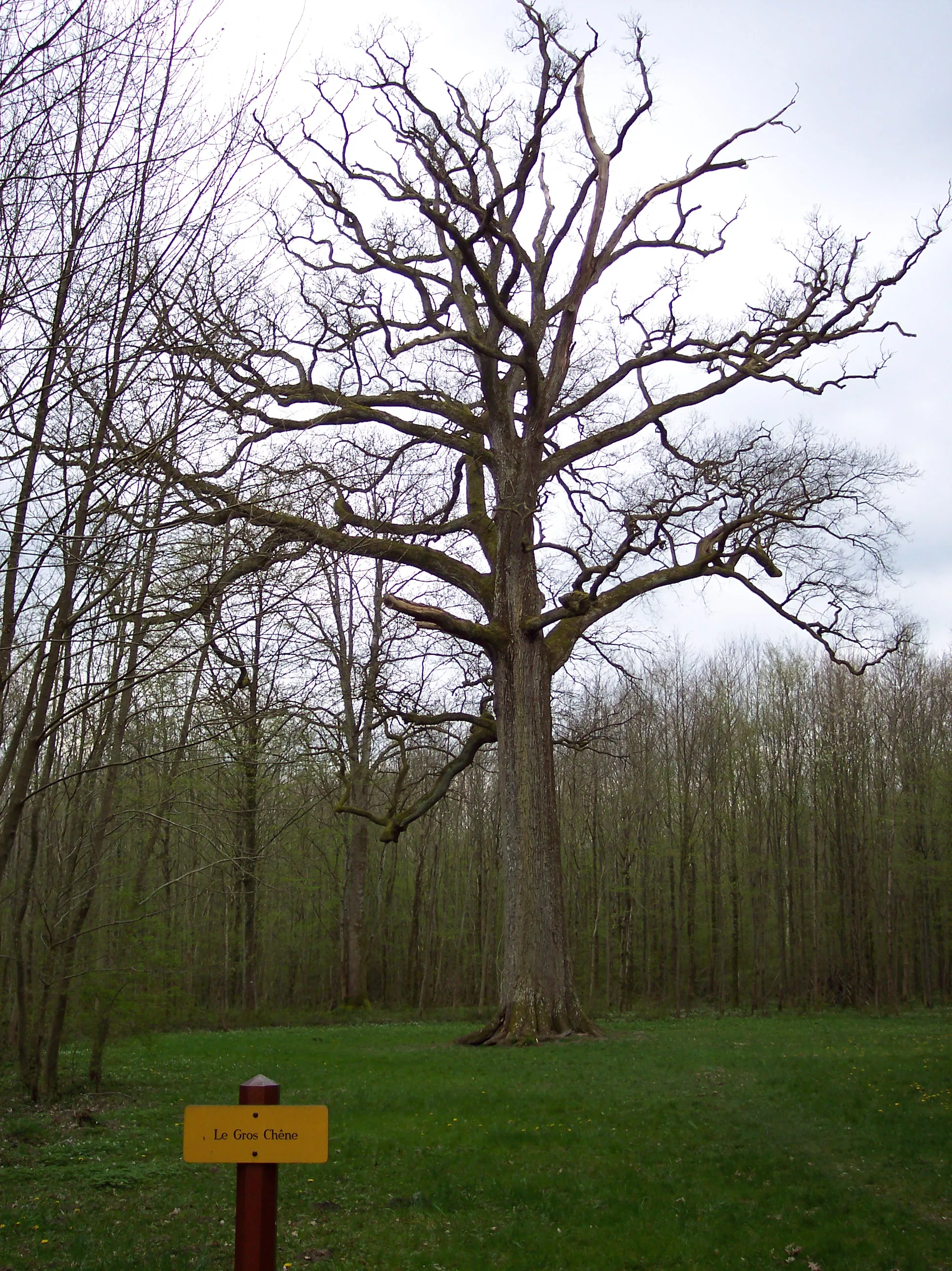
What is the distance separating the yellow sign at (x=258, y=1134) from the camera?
9.81 feet

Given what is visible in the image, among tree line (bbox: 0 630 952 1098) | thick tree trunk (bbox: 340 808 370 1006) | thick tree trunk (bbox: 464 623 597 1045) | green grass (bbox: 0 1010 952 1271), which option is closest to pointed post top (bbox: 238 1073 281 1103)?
green grass (bbox: 0 1010 952 1271)

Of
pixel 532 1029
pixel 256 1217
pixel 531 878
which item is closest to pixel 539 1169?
pixel 256 1217

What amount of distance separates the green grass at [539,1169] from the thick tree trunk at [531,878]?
119 cm

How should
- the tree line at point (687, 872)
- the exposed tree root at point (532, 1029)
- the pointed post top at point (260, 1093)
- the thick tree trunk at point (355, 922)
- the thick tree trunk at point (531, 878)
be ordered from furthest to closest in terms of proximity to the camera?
the tree line at point (687, 872) → the thick tree trunk at point (355, 922) → the thick tree trunk at point (531, 878) → the exposed tree root at point (532, 1029) → the pointed post top at point (260, 1093)

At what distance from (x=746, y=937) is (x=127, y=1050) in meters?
25.7

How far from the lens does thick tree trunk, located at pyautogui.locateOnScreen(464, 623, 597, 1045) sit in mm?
13852

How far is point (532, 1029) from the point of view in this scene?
1362 centimetres

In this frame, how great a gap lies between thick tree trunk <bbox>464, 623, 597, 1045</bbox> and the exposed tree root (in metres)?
0.01

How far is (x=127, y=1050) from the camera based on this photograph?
619 inches

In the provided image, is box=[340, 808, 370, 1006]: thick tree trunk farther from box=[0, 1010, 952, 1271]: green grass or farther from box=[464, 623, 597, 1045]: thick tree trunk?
box=[0, 1010, 952, 1271]: green grass

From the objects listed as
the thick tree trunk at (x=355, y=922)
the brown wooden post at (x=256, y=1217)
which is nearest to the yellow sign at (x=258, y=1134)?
the brown wooden post at (x=256, y=1217)

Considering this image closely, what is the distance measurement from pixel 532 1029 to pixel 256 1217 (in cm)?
1130

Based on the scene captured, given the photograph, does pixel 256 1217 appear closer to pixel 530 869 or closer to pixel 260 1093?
pixel 260 1093

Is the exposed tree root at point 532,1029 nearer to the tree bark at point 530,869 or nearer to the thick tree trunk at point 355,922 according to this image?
the tree bark at point 530,869
